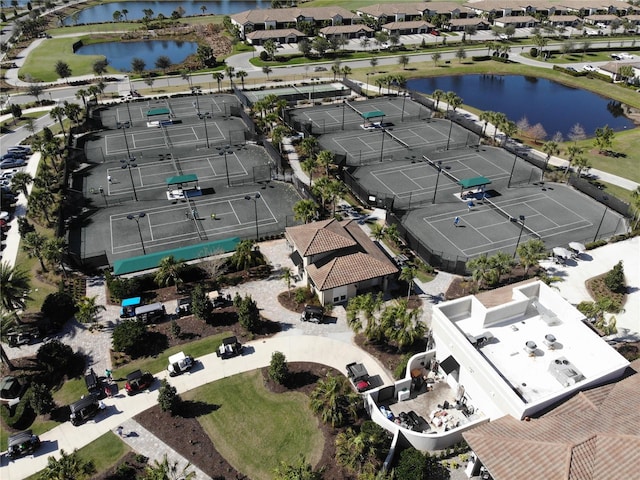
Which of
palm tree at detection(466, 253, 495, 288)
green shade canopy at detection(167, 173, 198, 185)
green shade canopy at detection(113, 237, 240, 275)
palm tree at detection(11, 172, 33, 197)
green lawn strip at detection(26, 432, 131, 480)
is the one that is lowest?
green lawn strip at detection(26, 432, 131, 480)

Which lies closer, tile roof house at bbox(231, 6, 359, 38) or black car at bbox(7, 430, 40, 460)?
black car at bbox(7, 430, 40, 460)

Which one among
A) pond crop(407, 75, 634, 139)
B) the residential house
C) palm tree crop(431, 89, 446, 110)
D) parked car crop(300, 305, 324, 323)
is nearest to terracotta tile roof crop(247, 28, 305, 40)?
pond crop(407, 75, 634, 139)

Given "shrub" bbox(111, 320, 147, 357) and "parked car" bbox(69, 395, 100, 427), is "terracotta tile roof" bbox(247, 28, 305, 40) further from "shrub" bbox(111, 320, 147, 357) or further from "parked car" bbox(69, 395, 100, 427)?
"parked car" bbox(69, 395, 100, 427)

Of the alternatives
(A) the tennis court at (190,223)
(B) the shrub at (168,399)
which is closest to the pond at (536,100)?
(A) the tennis court at (190,223)

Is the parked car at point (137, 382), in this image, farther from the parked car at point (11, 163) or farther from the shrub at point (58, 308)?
the parked car at point (11, 163)

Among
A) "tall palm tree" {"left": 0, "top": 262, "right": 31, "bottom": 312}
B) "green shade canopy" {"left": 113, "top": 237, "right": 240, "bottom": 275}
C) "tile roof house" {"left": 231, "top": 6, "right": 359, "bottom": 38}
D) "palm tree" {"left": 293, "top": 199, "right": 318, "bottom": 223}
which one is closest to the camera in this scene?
"tall palm tree" {"left": 0, "top": 262, "right": 31, "bottom": 312}

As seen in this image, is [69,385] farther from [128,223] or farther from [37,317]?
[128,223]
